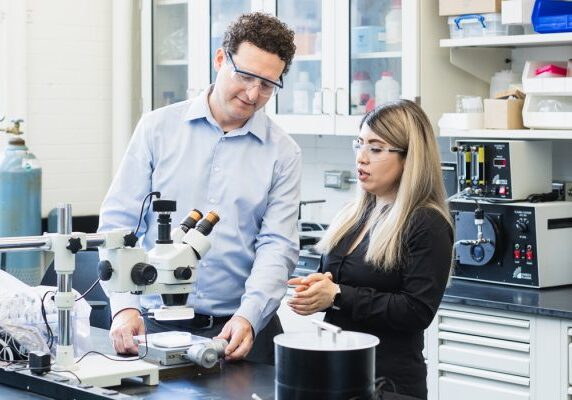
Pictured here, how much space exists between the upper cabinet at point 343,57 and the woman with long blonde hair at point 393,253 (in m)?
1.46

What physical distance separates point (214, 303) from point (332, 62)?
1.98 metres

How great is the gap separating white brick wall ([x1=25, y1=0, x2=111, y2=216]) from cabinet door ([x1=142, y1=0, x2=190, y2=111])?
9.4 inches

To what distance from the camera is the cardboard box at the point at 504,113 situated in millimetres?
3855

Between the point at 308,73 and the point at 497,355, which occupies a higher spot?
the point at 308,73

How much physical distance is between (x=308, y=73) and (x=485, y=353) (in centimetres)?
165

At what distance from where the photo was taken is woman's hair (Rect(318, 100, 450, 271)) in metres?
2.56

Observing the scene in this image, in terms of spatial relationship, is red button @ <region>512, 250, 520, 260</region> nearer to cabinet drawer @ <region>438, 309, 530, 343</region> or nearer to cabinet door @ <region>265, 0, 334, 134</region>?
cabinet drawer @ <region>438, 309, 530, 343</region>

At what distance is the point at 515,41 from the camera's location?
12.5 ft

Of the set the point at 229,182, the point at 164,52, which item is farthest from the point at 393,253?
the point at 164,52

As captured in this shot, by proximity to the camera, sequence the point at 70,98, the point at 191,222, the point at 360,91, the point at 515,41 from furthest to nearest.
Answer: the point at 70,98 → the point at 360,91 → the point at 515,41 → the point at 191,222

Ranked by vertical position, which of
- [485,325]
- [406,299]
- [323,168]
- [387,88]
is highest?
[387,88]

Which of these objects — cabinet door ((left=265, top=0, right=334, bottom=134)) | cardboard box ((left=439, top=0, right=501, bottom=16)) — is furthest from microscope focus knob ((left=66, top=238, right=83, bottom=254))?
cabinet door ((left=265, top=0, right=334, bottom=134))

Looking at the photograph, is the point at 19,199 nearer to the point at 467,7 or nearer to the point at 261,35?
the point at 467,7

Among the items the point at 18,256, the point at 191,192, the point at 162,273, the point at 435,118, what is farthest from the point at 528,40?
the point at 18,256
